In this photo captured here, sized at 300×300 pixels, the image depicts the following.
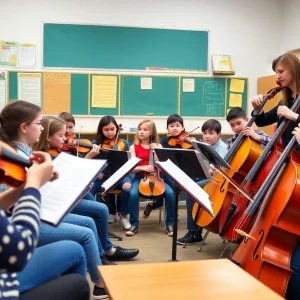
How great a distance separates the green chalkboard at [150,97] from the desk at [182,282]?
146 inches

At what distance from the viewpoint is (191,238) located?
11.7ft

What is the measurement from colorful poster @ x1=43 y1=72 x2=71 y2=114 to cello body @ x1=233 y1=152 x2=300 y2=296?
339 cm

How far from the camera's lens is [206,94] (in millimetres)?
5242

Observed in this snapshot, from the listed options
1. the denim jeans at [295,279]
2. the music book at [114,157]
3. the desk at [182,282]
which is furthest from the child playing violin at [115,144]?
the desk at [182,282]

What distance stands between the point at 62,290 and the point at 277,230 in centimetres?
110

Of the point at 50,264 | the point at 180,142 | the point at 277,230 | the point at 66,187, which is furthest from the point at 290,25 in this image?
the point at 50,264

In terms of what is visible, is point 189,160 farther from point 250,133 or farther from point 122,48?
point 122,48

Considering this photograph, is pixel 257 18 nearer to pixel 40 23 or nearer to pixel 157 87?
pixel 157 87

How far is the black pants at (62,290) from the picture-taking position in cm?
132

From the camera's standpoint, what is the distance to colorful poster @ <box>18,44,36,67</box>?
4762 mm

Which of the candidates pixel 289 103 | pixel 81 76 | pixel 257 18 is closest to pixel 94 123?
pixel 81 76

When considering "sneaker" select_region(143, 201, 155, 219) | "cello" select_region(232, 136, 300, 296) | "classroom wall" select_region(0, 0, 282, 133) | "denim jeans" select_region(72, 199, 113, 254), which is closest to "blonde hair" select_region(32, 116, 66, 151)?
"denim jeans" select_region(72, 199, 113, 254)

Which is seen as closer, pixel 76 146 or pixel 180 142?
pixel 76 146

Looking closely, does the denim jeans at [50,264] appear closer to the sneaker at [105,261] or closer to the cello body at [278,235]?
the cello body at [278,235]
